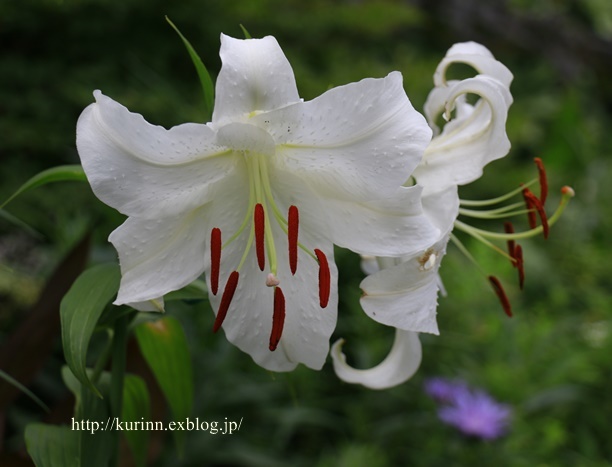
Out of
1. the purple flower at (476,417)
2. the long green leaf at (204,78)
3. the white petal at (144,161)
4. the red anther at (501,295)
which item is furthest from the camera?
the purple flower at (476,417)

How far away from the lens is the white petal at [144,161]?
2.10 feet

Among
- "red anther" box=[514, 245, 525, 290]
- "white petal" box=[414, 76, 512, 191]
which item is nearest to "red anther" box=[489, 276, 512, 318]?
"red anther" box=[514, 245, 525, 290]

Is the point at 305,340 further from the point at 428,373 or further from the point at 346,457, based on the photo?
the point at 428,373

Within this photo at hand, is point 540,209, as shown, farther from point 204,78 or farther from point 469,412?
point 469,412

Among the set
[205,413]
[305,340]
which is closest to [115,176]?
[305,340]

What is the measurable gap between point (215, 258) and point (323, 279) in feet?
0.34

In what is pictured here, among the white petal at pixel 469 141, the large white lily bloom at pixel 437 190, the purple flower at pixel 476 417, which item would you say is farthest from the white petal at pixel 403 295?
the purple flower at pixel 476 417

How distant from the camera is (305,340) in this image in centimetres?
75

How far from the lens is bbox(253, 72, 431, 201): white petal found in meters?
0.67

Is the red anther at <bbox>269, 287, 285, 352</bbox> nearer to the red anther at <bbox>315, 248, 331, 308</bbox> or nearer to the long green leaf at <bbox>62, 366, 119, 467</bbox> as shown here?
the red anther at <bbox>315, 248, 331, 308</bbox>

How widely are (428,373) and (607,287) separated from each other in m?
1.19

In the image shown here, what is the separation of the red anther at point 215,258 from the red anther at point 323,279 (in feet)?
0.31

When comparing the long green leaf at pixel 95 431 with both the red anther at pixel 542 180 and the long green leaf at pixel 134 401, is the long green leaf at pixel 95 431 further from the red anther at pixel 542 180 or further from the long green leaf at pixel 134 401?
the red anther at pixel 542 180

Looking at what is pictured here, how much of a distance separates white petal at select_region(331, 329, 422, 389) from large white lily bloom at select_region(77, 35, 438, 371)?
110 mm
